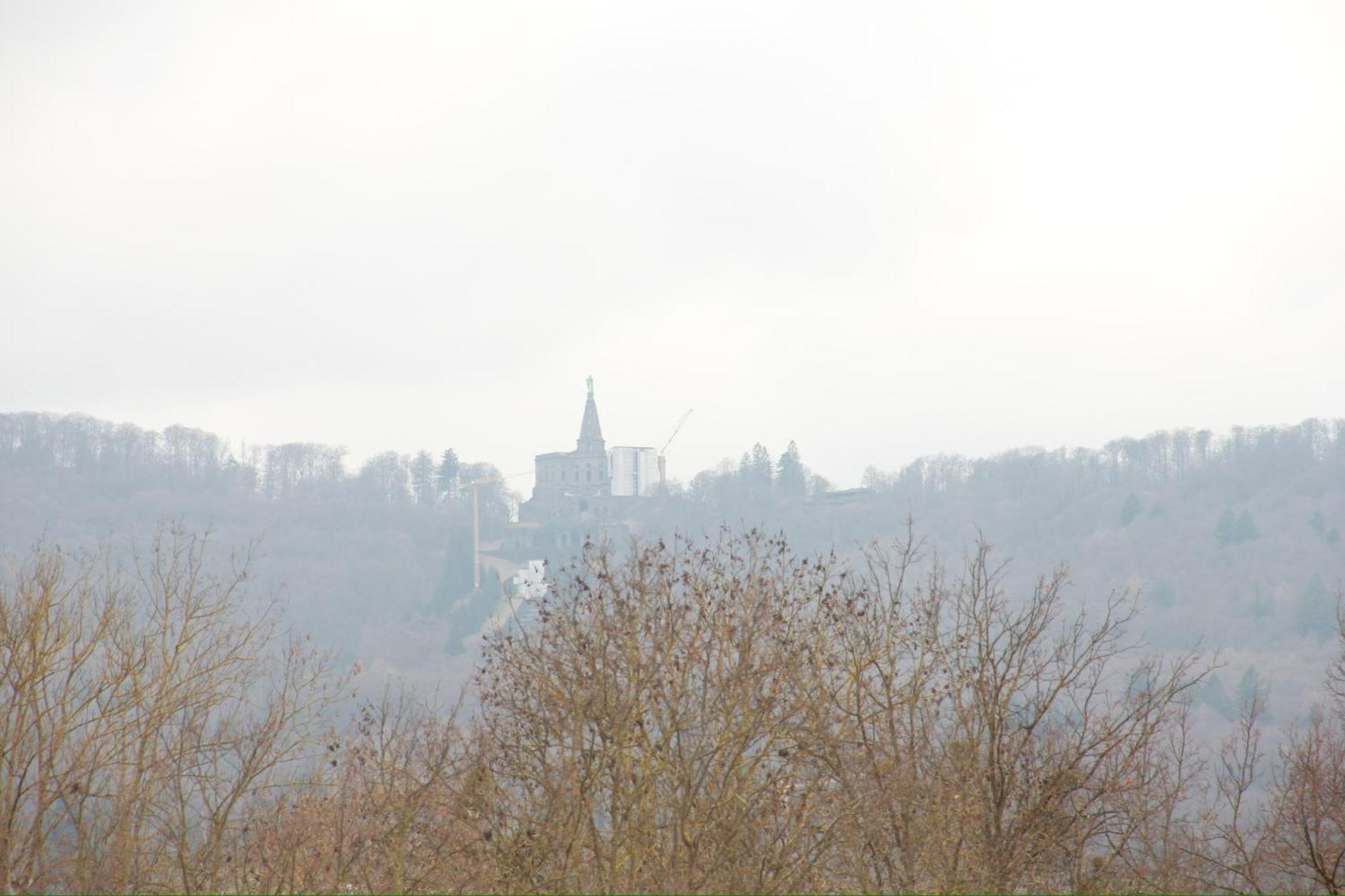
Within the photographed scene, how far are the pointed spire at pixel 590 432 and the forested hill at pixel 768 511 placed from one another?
12.0 metres

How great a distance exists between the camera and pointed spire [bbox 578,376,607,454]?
159 m

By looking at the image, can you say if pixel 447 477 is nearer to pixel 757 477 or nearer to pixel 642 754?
pixel 757 477

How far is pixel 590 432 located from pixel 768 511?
35.5 metres

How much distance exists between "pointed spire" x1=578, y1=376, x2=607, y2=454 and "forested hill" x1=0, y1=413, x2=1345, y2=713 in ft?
39.2

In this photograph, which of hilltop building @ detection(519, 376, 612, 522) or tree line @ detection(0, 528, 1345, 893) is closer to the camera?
tree line @ detection(0, 528, 1345, 893)

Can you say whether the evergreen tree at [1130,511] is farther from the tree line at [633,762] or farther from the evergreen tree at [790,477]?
the tree line at [633,762]

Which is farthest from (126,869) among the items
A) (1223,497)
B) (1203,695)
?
(1223,497)

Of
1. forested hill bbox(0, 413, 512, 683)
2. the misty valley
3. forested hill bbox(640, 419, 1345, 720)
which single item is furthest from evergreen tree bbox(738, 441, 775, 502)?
the misty valley

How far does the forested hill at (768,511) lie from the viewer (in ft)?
383

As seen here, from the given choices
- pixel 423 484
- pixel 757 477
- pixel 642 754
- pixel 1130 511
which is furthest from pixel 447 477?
pixel 642 754

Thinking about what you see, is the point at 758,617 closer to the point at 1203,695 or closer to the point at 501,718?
the point at 501,718

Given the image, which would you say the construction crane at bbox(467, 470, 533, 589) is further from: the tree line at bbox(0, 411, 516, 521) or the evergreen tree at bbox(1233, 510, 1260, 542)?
the evergreen tree at bbox(1233, 510, 1260, 542)

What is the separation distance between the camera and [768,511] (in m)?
132

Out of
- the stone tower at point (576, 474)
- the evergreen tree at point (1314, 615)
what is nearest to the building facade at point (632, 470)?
the stone tower at point (576, 474)
